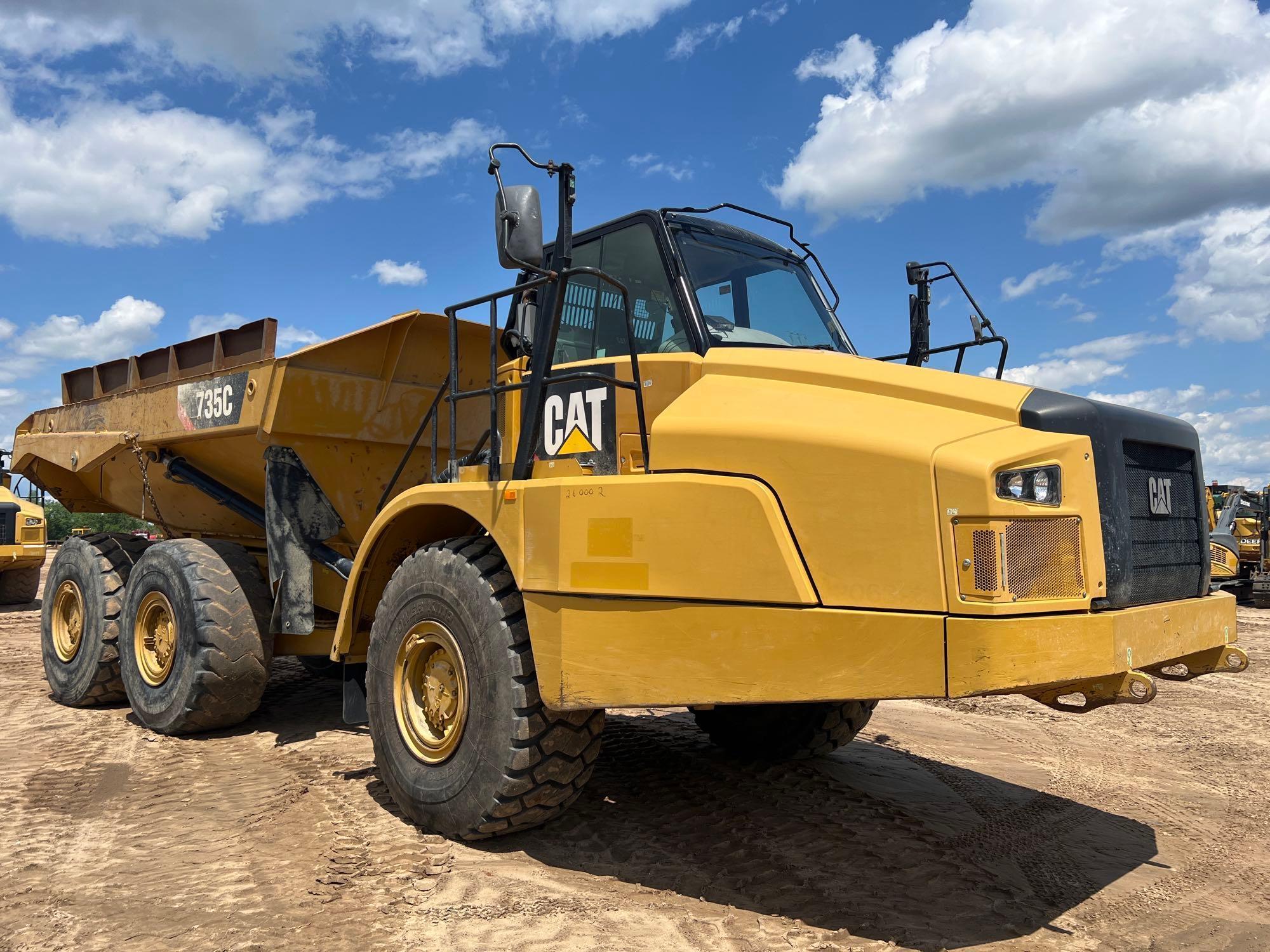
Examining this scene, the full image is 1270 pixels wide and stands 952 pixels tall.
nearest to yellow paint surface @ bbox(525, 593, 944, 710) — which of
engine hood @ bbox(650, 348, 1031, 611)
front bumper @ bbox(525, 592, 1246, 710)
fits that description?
front bumper @ bbox(525, 592, 1246, 710)

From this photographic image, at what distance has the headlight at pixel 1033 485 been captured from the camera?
299 centimetres

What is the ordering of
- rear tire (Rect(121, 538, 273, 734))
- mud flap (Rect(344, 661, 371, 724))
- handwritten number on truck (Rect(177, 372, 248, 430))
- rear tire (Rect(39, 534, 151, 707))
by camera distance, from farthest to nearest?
rear tire (Rect(39, 534, 151, 707)), handwritten number on truck (Rect(177, 372, 248, 430)), rear tire (Rect(121, 538, 273, 734)), mud flap (Rect(344, 661, 371, 724))

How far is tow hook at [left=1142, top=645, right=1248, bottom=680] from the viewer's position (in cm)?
374

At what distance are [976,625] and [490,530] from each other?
2.01 meters

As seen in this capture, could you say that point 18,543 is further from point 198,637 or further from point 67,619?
point 198,637

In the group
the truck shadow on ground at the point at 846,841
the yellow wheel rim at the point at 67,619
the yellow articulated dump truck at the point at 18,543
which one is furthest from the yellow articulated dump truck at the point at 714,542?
the yellow articulated dump truck at the point at 18,543

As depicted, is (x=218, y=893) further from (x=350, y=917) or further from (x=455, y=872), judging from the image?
(x=455, y=872)

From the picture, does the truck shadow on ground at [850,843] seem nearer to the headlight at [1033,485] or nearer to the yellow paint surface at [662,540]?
the yellow paint surface at [662,540]

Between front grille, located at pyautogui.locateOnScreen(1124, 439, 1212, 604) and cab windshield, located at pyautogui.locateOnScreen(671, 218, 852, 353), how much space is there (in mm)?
1532

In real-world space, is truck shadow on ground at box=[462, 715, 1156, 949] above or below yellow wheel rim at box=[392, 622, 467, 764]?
below

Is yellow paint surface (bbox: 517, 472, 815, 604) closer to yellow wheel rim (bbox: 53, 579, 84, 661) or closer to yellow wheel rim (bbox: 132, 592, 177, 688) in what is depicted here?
yellow wheel rim (bbox: 132, 592, 177, 688)

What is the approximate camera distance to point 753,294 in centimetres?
451

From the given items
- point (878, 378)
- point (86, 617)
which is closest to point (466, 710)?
point (878, 378)

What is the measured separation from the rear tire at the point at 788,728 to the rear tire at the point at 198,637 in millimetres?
2938
